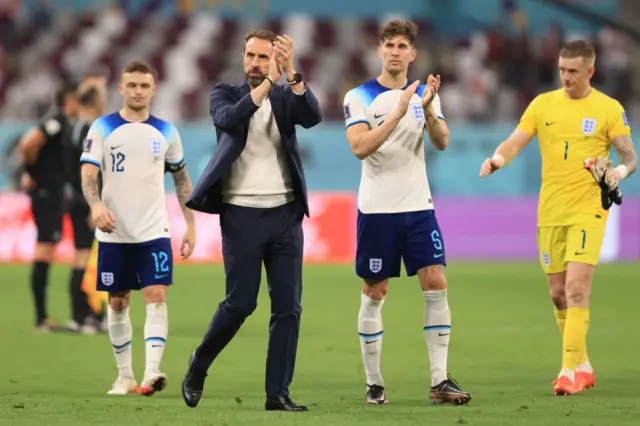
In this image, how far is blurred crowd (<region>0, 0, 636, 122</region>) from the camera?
88.9 ft

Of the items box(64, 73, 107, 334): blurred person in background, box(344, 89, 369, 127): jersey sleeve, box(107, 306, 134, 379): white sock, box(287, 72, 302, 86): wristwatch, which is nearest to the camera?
box(287, 72, 302, 86): wristwatch

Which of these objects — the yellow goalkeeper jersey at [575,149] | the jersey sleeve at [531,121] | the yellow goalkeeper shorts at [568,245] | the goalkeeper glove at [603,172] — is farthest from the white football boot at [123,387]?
the goalkeeper glove at [603,172]

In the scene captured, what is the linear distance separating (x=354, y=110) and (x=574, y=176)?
1.93 metres

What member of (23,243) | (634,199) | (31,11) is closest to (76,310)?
(23,243)

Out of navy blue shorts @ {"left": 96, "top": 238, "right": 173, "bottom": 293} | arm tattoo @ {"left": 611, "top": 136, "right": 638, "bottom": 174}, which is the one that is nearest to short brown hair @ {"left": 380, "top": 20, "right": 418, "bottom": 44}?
arm tattoo @ {"left": 611, "top": 136, "right": 638, "bottom": 174}

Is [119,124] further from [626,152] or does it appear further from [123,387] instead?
[626,152]

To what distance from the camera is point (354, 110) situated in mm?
8195

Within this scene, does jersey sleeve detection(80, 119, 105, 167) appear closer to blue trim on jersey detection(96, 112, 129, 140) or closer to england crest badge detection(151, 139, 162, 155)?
blue trim on jersey detection(96, 112, 129, 140)

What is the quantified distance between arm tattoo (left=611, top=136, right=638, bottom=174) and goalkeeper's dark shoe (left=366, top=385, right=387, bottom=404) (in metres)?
2.41

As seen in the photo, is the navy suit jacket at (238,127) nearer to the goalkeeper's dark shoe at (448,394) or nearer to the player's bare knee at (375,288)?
the player's bare knee at (375,288)

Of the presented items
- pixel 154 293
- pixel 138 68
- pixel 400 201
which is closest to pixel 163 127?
pixel 138 68

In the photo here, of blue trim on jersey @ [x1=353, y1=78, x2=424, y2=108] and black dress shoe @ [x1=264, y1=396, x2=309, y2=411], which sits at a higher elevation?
blue trim on jersey @ [x1=353, y1=78, x2=424, y2=108]

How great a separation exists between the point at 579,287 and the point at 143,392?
3.08 meters

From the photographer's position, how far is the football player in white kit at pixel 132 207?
351 inches
